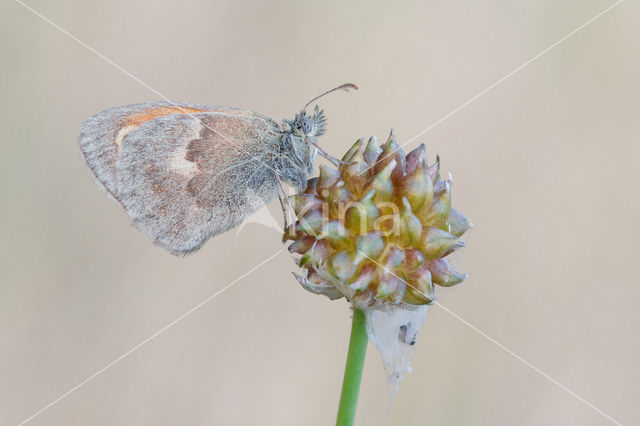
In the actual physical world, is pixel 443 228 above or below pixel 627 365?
above

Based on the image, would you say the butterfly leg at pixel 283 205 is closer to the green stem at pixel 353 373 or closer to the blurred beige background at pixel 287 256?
the green stem at pixel 353 373

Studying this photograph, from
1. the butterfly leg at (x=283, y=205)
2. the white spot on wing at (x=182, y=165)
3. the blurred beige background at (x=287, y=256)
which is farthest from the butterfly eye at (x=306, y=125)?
the blurred beige background at (x=287, y=256)

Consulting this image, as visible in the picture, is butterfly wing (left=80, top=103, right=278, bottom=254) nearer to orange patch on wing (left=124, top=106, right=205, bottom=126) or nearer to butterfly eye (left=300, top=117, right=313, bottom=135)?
orange patch on wing (left=124, top=106, right=205, bottom=126)

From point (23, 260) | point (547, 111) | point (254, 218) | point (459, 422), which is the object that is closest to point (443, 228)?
point (254, 218)

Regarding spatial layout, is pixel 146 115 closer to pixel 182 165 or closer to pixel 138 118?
pixel 138 118

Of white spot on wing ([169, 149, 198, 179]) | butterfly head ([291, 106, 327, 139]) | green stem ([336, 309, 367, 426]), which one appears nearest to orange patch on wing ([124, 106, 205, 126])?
white spot on wing ([169, 149, 198, 179])

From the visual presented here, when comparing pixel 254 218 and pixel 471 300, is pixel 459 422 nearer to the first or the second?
pixel 471 300
